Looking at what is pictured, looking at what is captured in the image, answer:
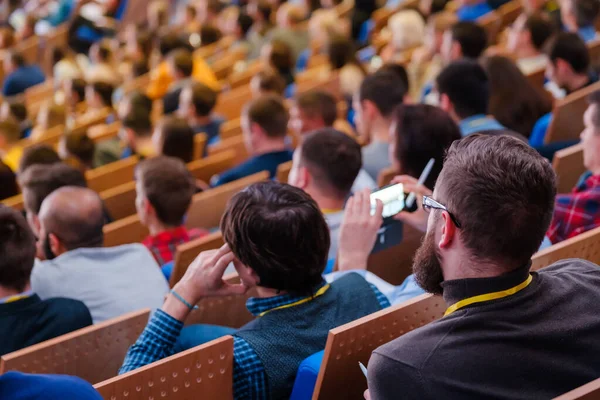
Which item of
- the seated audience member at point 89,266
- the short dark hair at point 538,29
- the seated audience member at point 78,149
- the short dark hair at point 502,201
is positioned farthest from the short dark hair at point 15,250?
the short dark hair at point 538,29

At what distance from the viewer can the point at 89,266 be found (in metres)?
2.47

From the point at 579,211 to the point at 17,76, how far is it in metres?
7.59

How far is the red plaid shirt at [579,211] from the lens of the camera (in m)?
2.49

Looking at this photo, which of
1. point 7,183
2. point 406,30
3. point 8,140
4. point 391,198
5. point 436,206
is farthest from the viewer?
point 406,30

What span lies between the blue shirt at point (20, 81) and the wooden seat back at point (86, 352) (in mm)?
7459

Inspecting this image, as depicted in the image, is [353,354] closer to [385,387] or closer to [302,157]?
[385,387]

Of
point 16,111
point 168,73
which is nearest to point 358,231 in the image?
point 16,111

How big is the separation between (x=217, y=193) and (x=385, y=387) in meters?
2.13

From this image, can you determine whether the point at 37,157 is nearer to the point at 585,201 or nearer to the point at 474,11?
the point at 585,201

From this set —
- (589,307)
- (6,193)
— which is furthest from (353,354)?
(6,193)

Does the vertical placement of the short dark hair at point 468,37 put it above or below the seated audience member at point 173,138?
above

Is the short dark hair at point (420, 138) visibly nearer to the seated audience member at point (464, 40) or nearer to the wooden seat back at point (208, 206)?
the wooden seat back at point (208, 206)

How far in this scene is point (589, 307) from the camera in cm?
146

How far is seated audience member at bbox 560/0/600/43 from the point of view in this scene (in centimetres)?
537
